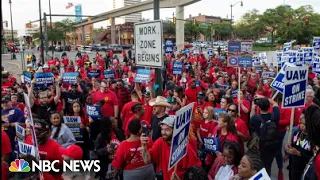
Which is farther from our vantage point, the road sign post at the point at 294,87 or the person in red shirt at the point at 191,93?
the person in red shirt at the point at 191,93

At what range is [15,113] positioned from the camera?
6.40 meters

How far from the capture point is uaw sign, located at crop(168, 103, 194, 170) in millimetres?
3385

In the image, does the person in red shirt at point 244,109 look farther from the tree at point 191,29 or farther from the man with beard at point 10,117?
the tree at point 191,29

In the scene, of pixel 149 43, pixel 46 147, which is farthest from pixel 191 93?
pixel 46 147

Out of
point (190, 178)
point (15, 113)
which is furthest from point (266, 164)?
point (15, 113)

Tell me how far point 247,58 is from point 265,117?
6.20m

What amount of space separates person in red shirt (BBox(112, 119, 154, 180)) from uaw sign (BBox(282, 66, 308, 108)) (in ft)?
7.36

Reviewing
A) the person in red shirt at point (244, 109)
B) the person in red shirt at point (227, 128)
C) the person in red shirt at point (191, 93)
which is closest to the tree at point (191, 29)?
the person in red shirt at point (191, 93)

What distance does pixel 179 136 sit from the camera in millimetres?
3514

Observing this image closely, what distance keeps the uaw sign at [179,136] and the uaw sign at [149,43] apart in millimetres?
1559

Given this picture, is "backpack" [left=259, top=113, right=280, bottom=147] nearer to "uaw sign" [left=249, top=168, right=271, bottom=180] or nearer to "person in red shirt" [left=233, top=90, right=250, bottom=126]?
"person in red shirt" [left=233, top=90, right=250, bottom=126]

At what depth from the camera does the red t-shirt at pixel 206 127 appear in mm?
5590

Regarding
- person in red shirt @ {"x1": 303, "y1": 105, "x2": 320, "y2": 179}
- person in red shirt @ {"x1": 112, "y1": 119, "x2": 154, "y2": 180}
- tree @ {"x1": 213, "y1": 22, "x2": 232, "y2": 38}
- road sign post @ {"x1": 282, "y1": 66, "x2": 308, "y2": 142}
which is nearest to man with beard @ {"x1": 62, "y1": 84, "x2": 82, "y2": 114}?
person in red shirt @ {"x1": 112, "y1": 119, "x2": 154, "y2": 180}

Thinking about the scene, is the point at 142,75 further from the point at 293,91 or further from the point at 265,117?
the point at 293,91
